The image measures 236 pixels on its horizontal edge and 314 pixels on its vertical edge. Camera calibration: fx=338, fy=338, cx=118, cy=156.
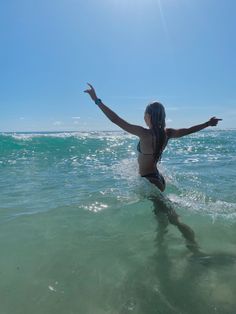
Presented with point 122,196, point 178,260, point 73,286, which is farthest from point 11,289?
point 122,196

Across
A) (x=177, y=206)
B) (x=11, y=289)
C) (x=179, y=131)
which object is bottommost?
(x=11, y=289)

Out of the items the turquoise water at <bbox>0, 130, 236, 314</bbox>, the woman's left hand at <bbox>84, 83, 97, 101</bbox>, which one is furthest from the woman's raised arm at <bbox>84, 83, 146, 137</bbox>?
→ the turquoise water at <bbox>0, 130, 236, 314</bbox>

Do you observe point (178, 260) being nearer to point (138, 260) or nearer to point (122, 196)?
point (138, 260)

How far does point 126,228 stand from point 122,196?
211cm

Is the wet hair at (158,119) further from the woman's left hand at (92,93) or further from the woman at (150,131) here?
the woman's left hand at (92,93)

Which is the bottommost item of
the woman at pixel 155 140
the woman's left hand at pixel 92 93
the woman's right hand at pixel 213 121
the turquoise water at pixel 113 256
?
the turquoise water at pixel 113 256

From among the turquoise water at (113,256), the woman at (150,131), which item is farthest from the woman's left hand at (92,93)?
the turquoise water at (113,256)

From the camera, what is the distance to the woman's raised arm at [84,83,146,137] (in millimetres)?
4863

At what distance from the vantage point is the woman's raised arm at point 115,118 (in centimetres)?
486

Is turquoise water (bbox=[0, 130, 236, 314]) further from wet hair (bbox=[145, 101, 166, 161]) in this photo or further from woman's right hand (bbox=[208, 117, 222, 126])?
woman's right hand (bbox=[208, 117, 222, 126])

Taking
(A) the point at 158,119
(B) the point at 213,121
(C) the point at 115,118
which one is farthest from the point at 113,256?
(B) the point at 213,121

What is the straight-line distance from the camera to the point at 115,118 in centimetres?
486

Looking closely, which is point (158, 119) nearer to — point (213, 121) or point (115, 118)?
point (115, 118)

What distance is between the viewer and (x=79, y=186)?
9500 mm
